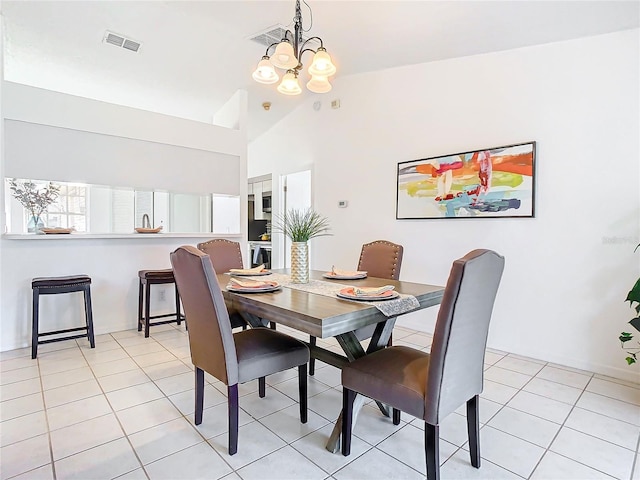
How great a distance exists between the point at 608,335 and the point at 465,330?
207cm

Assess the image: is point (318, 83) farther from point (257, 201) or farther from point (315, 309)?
point (257, 201)

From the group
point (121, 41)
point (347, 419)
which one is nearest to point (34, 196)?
point (121, 41)

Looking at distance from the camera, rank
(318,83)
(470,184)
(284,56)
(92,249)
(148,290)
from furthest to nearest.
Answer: (92,249) < (148,290) < (470,184) < (318,83) < (284,56)

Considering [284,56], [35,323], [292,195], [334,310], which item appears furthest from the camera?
[292,195]

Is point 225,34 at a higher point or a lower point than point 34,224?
higher

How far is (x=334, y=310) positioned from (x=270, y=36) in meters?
3.05

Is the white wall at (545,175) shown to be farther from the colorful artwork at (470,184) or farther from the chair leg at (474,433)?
the chair leg at (474,433)

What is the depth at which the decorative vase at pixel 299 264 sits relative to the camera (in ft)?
7.59

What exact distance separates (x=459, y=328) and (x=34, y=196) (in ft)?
13.4

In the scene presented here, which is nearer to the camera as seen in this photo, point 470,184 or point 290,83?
point 290,83

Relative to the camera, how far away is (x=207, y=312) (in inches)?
67.6

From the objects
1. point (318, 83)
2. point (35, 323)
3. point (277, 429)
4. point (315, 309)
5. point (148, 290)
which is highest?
point (318, 83)

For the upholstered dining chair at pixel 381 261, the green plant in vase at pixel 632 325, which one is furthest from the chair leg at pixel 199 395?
the green plant in vase at pixel 632 325

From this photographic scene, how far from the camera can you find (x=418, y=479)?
1.58 m
